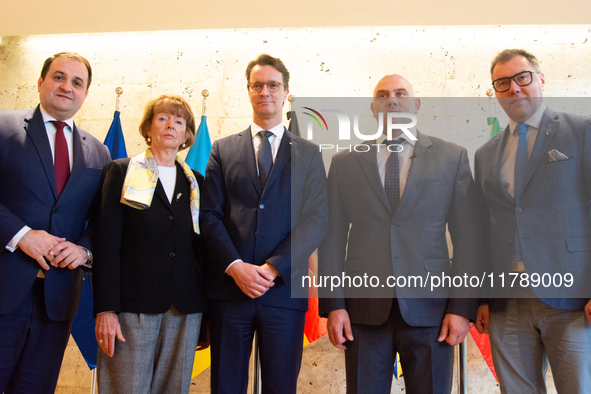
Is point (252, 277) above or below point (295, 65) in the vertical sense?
below

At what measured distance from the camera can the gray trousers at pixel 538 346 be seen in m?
1.82

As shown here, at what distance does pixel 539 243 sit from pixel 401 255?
0.60 meters

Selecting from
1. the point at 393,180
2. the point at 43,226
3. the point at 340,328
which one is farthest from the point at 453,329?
the point at 43,226

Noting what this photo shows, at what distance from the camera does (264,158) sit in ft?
7.35

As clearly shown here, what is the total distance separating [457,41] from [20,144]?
3.57 m

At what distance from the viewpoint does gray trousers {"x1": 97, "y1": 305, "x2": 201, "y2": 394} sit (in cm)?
197

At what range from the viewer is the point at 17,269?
205 cm

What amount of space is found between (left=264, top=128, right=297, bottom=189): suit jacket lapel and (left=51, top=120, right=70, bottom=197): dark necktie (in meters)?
1.03

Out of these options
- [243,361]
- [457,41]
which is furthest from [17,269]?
[457,41]

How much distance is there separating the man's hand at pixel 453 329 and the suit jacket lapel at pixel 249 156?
40.4 inches

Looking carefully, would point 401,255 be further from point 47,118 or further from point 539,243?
point 47,118

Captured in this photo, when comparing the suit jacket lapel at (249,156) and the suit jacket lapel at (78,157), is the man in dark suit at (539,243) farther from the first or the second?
the suit jacket lapel at (78,157)

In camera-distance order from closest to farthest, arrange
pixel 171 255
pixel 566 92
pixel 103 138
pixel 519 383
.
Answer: pixel 519 383
pixel 171 255
pixel 566 92
pixel 103 138

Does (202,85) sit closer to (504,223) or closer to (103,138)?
(103,138)
